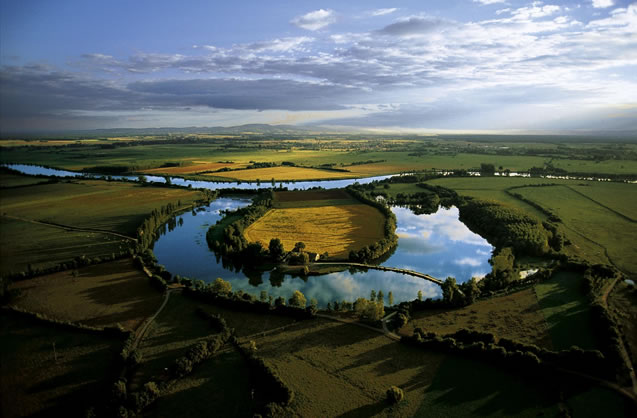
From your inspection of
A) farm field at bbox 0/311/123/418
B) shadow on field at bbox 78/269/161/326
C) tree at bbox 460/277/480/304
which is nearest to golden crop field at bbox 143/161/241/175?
shadow on field at bbox 78/269/161/326

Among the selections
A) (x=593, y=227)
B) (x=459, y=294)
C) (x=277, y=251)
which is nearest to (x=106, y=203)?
(x=277, y=251)

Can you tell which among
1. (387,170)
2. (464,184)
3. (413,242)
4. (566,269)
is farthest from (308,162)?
(566,269)

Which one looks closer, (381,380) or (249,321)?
(381,380)

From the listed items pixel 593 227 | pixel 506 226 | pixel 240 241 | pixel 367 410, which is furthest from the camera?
pixel 593 227

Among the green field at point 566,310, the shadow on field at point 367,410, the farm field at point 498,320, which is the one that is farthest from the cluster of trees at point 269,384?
the green field at point 566,310

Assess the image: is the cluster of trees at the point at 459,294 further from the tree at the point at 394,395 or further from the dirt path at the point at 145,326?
the dirt path at the point at 145,326

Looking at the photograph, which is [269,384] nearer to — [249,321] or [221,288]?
[249,321]
